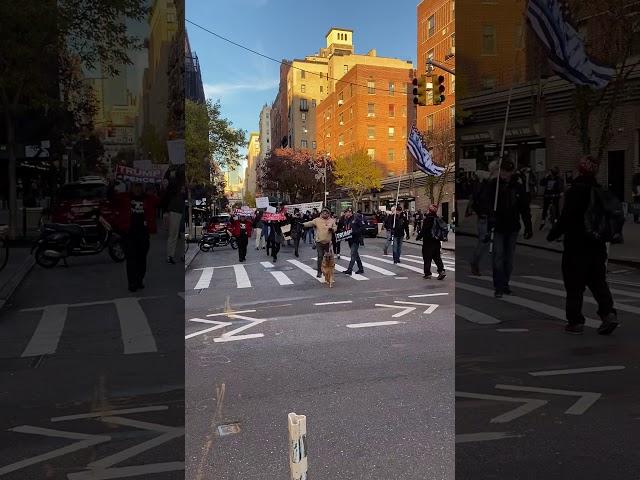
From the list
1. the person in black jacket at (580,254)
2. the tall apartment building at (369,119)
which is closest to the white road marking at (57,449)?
the tall apartment building at (369,119)

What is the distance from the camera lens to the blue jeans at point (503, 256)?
1.58 metres

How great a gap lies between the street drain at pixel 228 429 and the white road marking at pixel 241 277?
70cm

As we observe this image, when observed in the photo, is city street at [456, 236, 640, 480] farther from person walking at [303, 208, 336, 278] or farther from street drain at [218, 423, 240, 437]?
street drain at [218, 423, 240, 437]

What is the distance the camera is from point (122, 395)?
3.70 m

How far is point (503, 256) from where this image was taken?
1.70 metres

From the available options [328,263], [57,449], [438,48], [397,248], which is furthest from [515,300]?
[397,248]

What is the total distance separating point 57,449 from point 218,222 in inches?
66.6

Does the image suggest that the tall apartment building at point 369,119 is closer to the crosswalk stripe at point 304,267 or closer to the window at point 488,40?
the window at point 488,40

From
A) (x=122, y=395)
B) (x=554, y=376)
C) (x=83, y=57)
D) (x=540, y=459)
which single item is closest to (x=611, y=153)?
(x=540, y=459)

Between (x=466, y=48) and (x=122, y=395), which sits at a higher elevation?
(x=466, y=48)

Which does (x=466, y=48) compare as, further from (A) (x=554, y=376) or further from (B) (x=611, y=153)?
(A) (x=554, y=376)

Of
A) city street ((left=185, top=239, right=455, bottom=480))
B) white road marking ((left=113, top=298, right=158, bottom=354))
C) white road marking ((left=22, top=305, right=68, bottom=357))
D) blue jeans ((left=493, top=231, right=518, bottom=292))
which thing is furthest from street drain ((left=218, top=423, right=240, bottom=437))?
blue jeans ((left=493, top=231, right=518, bottom=292))

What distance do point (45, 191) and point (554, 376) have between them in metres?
2.84

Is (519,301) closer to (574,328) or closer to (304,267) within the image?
(574,328)
